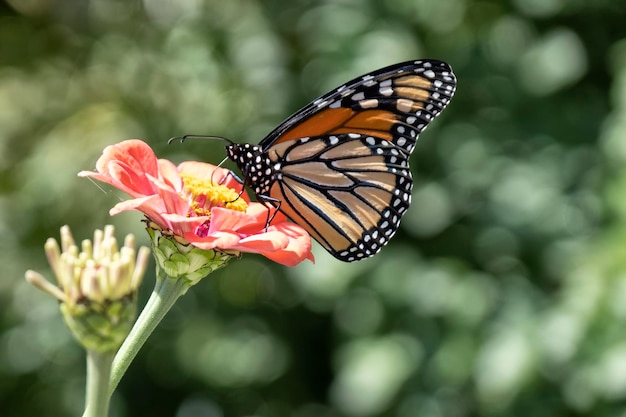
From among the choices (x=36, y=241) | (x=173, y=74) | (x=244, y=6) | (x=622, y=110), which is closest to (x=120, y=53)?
(x=173, y=74)

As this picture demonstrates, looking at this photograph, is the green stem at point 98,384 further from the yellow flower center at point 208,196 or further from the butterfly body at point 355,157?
the butterfly body at point 355,157

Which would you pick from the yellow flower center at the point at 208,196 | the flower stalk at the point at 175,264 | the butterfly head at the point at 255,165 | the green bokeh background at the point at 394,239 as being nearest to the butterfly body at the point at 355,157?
the butterfly head at the point at 255,165

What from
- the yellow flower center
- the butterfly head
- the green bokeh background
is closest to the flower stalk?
the yellow flower center

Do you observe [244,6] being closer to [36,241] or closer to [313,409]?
[36,241]

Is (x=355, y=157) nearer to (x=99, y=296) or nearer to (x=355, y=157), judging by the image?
(x=355, y=157)

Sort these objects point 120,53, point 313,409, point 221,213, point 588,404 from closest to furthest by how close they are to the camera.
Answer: point 221,213 → point 588,404 → point 313,409 → point 120,53

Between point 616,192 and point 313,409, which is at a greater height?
point 616,192
